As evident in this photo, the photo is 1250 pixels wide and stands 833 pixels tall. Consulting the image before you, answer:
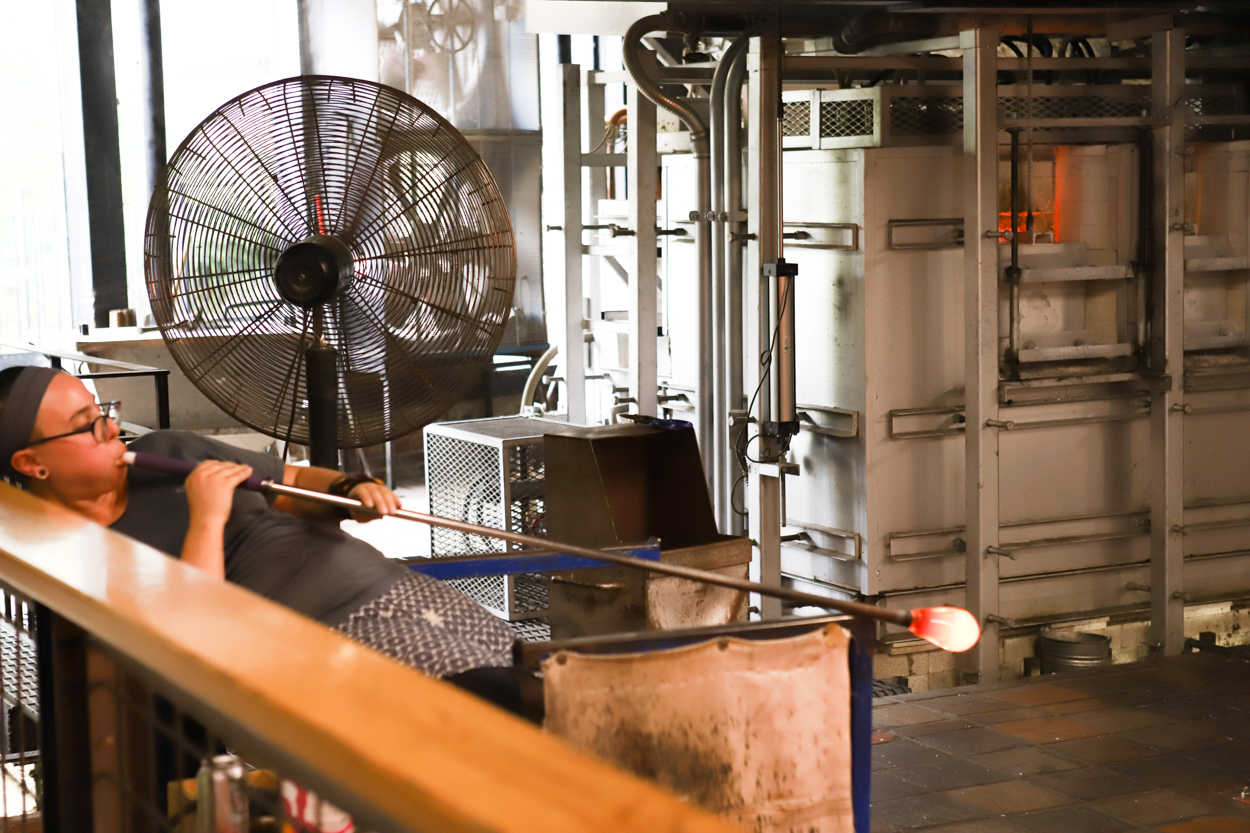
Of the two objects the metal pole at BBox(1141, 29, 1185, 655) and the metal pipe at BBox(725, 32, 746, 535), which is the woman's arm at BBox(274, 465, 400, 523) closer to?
the metal pipe at BBox(725, 32, 746, 535)

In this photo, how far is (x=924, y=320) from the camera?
211 inches

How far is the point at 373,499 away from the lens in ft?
8.86

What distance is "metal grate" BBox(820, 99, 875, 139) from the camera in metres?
5.31

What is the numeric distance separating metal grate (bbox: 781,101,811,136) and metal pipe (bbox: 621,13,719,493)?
33 cm

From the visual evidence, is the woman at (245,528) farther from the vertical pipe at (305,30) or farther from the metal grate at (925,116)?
the vertical pipe at (305,30)

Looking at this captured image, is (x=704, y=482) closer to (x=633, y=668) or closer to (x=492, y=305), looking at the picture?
(x=492, y=305)

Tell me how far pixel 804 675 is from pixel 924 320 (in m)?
3.23

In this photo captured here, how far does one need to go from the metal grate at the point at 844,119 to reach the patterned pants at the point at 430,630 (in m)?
3.18

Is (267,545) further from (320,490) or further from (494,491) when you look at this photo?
(494,491)

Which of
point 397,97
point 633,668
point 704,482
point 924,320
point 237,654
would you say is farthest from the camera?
point 924,320

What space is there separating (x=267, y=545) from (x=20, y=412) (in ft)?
1.68

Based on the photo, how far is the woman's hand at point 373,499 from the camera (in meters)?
2.67

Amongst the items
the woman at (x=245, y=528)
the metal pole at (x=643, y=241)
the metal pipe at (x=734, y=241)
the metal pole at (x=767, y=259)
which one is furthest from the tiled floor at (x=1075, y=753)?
the woman at (x=245, y=528)

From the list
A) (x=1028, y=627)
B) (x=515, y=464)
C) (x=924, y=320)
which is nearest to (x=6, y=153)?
(x=515, y=464)
